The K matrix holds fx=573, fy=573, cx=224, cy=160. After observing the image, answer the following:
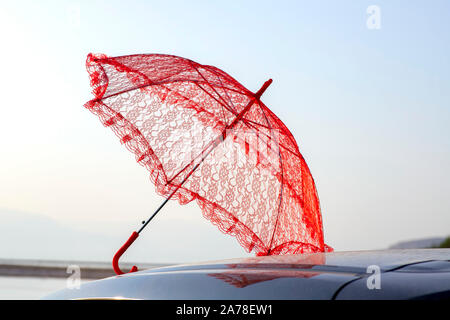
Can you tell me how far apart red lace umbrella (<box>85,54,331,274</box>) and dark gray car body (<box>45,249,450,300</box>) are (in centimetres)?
192

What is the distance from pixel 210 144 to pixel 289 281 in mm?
2360

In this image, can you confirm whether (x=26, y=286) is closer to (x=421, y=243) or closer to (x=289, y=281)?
(x=289, y=281)

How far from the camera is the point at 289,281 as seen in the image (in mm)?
1213

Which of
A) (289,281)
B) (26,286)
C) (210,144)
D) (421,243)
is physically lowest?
(289,281)

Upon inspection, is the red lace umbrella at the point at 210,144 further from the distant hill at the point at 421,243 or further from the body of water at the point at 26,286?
the distant hill at the point at 421,243

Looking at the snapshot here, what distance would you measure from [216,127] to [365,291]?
2523 mm

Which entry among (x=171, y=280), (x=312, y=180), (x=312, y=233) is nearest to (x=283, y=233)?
(x=312, y=233)

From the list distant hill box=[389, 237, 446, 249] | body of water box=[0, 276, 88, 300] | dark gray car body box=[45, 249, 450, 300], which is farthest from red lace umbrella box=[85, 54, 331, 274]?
distant hill box=[389, 237, 446, 249]

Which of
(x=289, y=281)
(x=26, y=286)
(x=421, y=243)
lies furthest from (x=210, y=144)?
(x=421, y=243)

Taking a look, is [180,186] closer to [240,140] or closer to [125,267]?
[240,140]

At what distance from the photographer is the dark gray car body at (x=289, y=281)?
1.12 metres

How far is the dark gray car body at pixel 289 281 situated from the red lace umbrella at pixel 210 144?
192 cm

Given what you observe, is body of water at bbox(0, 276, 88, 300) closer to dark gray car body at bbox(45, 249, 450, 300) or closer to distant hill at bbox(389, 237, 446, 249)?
dark gray car body at bbox(45, 249, 450, 300)

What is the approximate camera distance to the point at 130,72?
11.7 feet
